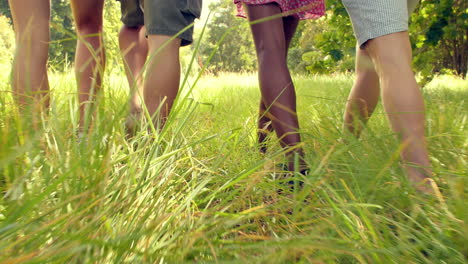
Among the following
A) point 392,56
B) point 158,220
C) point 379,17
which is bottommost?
point 158,220

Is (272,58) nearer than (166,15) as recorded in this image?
Yes

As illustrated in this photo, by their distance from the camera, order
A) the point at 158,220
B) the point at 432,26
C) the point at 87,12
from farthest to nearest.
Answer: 1. the point at 432,26
2. the point at 87,12
3. the point at 158,220

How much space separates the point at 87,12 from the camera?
78.8 inches

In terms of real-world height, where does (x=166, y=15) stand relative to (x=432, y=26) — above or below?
above

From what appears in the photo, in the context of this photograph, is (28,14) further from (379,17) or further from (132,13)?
(379,17)

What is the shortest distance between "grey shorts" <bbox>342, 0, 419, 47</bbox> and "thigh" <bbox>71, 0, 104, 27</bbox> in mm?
1448

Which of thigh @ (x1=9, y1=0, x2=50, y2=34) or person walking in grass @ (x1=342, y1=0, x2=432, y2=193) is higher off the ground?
thigh @ (x1=9, y1=0, x2=50, y2=34)

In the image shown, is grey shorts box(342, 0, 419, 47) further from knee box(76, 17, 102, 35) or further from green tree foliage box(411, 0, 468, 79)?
green tree foliage box(411, 0, 468, 79)

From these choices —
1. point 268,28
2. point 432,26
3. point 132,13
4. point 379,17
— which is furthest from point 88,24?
point 432,26

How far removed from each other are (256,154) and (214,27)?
45313mm

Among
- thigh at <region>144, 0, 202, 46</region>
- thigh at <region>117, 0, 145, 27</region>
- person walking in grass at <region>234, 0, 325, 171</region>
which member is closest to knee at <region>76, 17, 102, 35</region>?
thigh at <region>117, 0, 145, 27</region>

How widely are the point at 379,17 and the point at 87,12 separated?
1581 millimetres

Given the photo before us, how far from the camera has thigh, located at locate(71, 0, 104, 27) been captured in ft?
6.50

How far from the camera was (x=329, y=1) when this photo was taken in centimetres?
468
